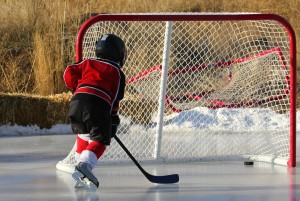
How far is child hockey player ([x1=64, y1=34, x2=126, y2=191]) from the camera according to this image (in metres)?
4.92

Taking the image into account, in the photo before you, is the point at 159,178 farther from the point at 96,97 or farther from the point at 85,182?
the point at 96,97

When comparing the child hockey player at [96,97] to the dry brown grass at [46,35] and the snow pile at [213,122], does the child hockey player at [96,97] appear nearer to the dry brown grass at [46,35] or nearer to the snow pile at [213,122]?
the snow pile at [213,122]

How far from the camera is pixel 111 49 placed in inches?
198

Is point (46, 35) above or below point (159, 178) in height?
above

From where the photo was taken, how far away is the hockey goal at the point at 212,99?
21.9ft

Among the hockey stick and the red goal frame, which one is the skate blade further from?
the red goal frame

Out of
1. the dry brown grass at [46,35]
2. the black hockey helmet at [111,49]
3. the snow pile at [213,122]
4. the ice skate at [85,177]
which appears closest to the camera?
the ice skate at [85,177]

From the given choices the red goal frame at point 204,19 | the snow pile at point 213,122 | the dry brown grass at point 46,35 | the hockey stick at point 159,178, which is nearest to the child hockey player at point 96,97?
the hockey stick at point 159,178

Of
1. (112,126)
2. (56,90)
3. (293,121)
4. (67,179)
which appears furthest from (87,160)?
→ (56,90)

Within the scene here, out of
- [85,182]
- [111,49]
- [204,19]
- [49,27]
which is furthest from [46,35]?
[85,182]

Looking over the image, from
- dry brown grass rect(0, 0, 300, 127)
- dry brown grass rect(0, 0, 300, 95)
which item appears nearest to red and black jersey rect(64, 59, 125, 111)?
dry brown grass rect(0, 0, 300, 127)

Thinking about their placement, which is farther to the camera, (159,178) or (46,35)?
(46,35)

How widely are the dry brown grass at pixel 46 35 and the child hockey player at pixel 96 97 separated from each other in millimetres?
4093

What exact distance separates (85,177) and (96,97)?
0.46 m
